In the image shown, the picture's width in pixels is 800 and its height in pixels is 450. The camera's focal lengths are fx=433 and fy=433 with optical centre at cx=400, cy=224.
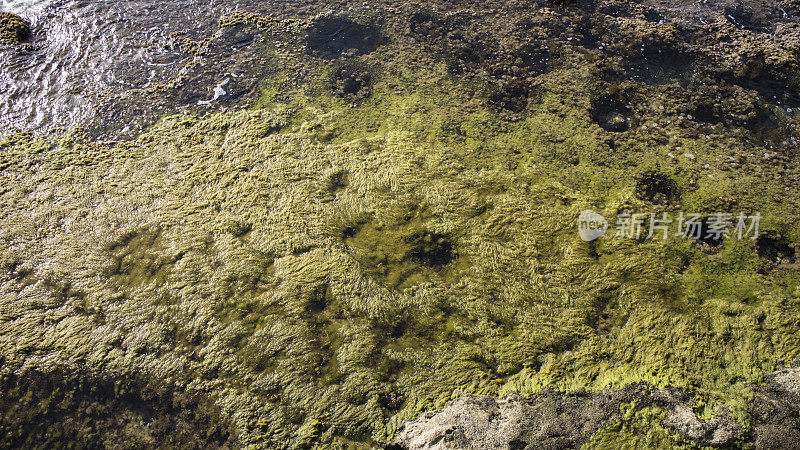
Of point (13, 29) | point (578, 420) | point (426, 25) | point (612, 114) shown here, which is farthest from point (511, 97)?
point (13, 29)

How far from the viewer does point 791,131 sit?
95.0 inches

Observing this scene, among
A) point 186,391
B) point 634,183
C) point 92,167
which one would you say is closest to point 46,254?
point 92,167

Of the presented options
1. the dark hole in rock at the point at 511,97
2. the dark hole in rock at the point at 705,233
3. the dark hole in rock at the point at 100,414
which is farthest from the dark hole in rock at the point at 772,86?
the dark hole in rock at the point at 100,414

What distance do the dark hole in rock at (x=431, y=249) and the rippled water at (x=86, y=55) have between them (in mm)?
2122

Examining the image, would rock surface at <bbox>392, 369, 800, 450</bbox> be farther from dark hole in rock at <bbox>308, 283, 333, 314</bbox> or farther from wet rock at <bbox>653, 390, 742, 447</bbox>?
dark hole in rock at <bbox>308, 283, 333, 314</bbox>

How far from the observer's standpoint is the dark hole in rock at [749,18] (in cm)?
299

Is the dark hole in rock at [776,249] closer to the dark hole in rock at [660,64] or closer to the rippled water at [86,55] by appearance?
the dark hole in rock at [660,64]

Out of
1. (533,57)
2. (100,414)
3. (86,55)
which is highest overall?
(86,55)

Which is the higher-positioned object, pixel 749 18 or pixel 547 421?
pixel 749 18

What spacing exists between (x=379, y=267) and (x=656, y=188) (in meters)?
1.49

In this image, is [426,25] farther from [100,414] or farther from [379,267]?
[100,414]

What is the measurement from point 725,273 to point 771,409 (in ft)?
1.99

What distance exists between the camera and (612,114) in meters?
2.56

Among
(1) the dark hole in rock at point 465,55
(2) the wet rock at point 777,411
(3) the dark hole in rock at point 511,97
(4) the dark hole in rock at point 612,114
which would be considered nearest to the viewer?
(2) the wet rock at point 777,411
